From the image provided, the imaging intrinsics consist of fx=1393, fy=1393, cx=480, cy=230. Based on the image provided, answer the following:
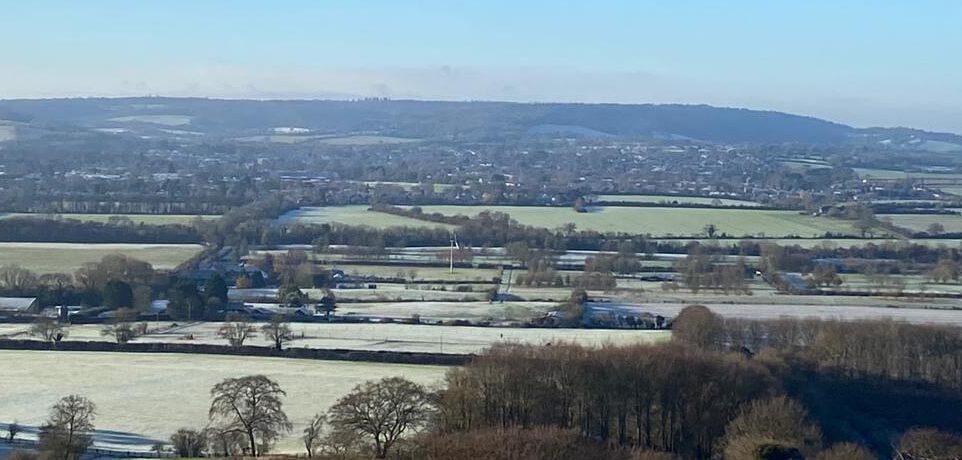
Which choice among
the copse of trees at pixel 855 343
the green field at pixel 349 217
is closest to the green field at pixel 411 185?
the green field at pixel 349 217

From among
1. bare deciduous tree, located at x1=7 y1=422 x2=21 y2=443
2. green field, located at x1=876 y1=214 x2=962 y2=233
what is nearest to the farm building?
bare deciduous tree, located at x1=7 y1=422 x2=21 y2=443

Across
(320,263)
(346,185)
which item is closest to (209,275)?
(320,263)

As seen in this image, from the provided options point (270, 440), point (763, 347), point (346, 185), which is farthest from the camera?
point (346, 185)

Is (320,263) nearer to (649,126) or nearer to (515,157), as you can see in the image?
(515,157)

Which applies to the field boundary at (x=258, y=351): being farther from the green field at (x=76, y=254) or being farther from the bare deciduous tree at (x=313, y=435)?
the green field at (x=76, y=254)

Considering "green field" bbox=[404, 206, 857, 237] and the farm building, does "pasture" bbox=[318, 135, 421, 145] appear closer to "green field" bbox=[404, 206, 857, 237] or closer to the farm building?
"green field" bbox=[404, 206, 857, 237]

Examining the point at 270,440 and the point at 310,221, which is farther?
the point at 310,221
